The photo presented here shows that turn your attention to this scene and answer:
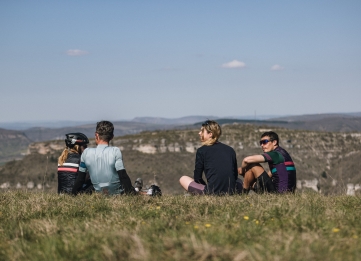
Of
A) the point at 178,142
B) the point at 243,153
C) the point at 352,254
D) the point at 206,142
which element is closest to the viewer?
the point at 352,254

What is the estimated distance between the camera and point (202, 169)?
9.71m

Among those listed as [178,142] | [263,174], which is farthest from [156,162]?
[263,174]

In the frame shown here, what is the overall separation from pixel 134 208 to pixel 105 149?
7.56 ft

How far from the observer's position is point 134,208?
7105 mm

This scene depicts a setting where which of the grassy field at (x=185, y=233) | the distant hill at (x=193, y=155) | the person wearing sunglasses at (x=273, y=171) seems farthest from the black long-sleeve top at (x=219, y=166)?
the distant hill at (x=193, y=155)

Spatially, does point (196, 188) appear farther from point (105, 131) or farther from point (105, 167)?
point (105, 131)

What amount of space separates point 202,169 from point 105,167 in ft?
6.70

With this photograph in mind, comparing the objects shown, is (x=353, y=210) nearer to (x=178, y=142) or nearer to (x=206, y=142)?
(x=206, y=142)

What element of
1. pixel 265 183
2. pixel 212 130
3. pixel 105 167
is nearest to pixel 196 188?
pixel 212 130

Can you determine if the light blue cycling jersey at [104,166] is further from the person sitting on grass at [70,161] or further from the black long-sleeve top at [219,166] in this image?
the black long-sleeve top at [219,166]

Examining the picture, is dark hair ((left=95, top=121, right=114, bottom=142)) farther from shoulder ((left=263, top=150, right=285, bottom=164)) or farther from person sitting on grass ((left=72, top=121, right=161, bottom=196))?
shoulder ((left=263, top=150, right=285, bottom=164))

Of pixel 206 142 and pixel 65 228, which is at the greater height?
pixel 206 142

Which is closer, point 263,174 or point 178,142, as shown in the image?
point 263,174

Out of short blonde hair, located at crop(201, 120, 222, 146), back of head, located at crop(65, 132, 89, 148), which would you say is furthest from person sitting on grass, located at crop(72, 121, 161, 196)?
short blonde hair, located at crop(201, 120, 222, 146)
